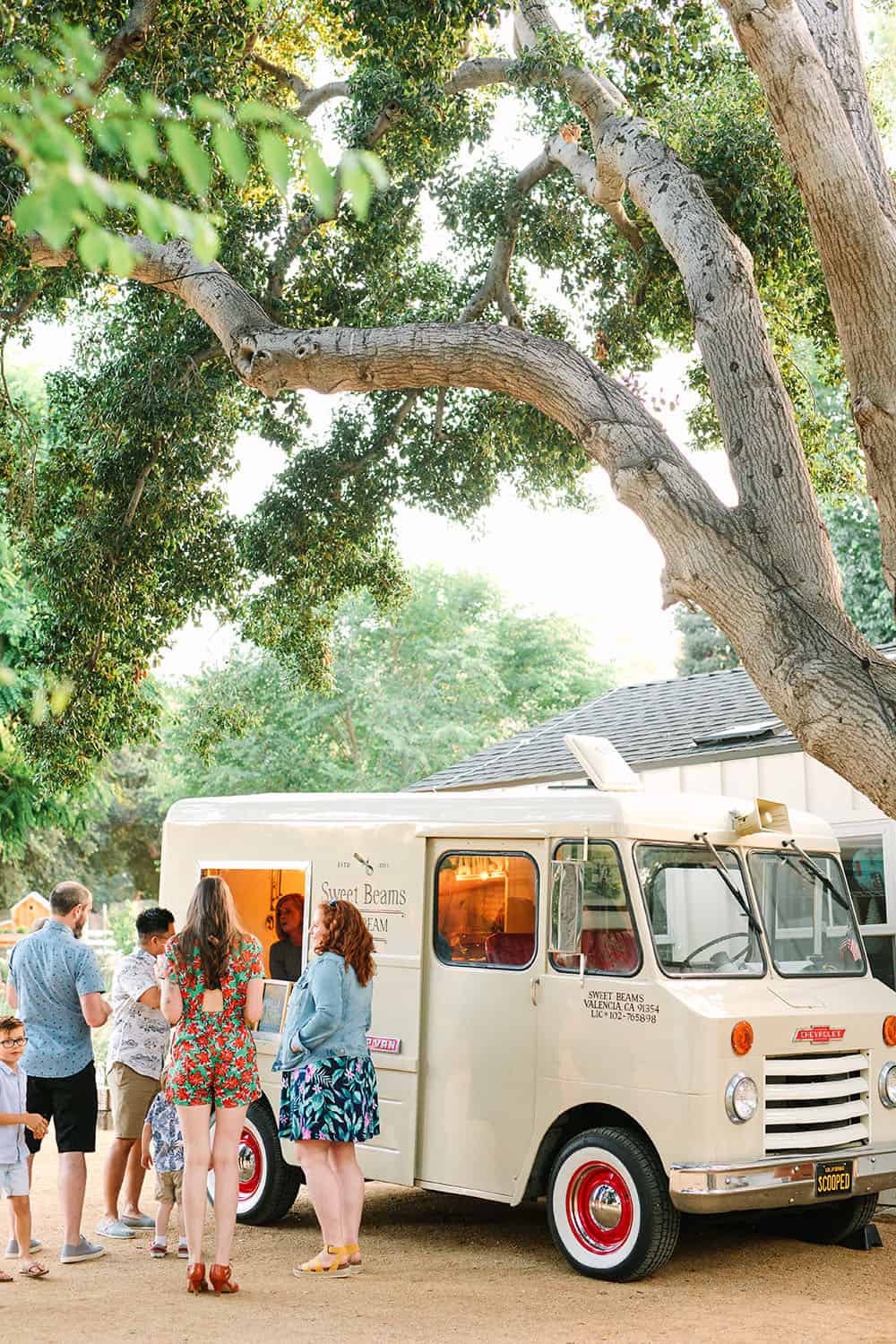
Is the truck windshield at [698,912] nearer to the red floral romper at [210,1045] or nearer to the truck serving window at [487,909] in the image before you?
the truck serving window at [487,909]

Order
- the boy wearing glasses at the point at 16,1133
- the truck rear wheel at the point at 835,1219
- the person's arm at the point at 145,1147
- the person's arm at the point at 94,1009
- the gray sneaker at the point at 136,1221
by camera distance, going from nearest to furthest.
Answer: the boy wearing glasses at the point at 16,1133, the person's arm at the point at 94,1009, the truck rear wheel at the point at 835,1219, the person's arm at the point at 145,1147, the gray sneaker at the point at 136,1221

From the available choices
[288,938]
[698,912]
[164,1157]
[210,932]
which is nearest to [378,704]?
[288,938]

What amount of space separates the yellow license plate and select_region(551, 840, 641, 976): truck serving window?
145 centimetres

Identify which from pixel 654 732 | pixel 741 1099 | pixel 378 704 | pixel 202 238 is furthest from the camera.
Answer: pixel 378 704

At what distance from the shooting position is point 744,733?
11164 mm

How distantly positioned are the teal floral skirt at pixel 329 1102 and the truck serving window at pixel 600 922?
125 cm

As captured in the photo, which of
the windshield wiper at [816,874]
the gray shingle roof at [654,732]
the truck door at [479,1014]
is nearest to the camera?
the truck door at [479,1014]

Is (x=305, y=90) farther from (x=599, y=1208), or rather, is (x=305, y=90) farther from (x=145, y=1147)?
(x=599, y=1208)

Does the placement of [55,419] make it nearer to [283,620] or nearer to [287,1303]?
→ [283,620]

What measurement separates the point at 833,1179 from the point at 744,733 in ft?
14.4

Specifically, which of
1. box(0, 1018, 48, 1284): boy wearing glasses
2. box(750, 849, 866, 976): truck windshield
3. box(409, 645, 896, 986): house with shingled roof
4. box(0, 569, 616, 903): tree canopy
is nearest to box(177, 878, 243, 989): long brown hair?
box(0, 1018, 48, 1284): boy wearing glasses

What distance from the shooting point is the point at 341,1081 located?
722 cm

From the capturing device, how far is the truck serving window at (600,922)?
752 cm

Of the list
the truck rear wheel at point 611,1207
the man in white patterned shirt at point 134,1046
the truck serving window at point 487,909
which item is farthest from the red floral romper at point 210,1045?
the truck rear wheel at point 611,1207
